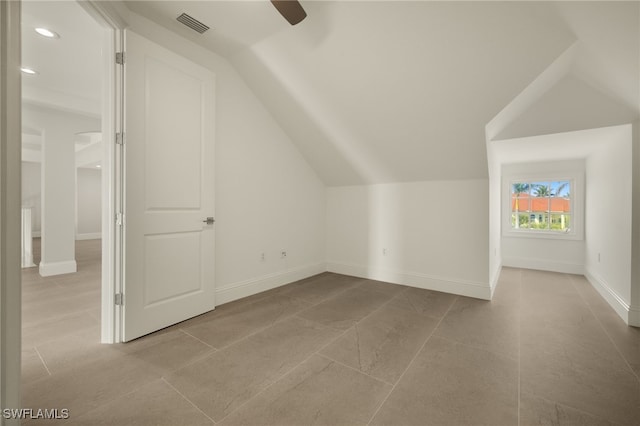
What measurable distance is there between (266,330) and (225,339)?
345 mm

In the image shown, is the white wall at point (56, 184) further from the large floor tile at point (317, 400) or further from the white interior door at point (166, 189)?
the large floor tile at point (317, 400)

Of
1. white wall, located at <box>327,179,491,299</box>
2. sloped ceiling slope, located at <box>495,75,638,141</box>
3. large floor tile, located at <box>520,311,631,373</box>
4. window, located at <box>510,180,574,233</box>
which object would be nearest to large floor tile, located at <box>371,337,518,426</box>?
large floor tile, located at <box>520,311,631,373</box>

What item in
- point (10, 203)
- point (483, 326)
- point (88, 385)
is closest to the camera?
point (10, 203)

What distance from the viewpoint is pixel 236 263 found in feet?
10.4

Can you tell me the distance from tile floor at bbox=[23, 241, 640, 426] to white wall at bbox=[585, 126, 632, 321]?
34 cm

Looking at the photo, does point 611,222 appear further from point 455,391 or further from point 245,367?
point 245,367

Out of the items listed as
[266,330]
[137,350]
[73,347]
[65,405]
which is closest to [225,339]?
[266,330]

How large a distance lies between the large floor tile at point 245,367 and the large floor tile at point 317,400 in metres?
0.09

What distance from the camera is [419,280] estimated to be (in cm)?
372

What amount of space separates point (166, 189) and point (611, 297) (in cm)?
482

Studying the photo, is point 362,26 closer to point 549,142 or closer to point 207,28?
point 207,28

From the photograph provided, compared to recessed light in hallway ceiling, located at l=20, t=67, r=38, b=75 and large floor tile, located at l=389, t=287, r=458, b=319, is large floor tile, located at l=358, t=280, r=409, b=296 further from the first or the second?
recessed light in hallway ceiling, located at l=20, t=67, r=38, b=75

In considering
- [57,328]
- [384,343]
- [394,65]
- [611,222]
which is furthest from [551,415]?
[57,328]

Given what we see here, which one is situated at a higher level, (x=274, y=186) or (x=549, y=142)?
(x=549, y=142)
